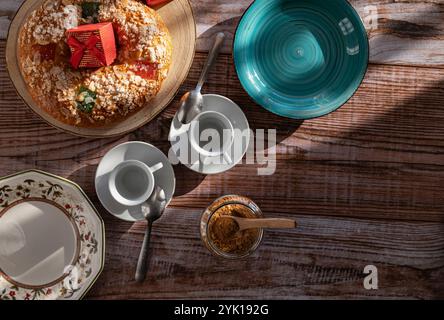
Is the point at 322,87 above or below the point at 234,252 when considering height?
above

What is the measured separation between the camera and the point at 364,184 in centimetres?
136

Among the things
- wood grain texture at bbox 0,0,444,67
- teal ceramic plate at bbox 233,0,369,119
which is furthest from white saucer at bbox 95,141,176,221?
wood grain texture at bbox 0,0,444,67

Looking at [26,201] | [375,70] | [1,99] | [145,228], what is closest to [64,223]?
[26,201]

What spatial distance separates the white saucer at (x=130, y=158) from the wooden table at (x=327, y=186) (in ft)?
0.13

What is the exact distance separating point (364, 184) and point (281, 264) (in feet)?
1.06

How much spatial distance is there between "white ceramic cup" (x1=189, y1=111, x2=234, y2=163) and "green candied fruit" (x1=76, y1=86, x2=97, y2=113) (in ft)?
0.86

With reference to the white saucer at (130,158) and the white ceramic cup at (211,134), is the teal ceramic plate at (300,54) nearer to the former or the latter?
the white ceramic cup at (211,134)

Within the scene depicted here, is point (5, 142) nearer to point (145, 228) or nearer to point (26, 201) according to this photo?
point (26, 201)

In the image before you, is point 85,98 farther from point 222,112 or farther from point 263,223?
point 263,223

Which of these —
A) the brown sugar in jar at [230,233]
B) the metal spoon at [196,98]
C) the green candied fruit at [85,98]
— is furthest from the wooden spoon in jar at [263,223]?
the green candied fruit at [85,98]

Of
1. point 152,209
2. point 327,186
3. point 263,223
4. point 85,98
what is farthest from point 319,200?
point 85,98

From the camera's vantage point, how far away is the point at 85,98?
1195 mm

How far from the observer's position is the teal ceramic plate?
4.26 ft

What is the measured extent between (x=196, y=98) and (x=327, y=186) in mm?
440
